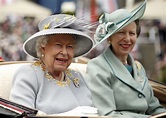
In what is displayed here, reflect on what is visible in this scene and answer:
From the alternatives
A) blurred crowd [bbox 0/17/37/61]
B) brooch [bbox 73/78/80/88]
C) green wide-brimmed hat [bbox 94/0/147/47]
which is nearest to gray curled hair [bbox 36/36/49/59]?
brooch [bbox 73/78/80/88]

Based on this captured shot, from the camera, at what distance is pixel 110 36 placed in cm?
546

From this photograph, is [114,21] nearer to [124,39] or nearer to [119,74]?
[124,39]

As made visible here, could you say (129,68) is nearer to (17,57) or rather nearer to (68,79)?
(68,79)

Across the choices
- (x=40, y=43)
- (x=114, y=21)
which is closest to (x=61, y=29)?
(x=40, y=43)

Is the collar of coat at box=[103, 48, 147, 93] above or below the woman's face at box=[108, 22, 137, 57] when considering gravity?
below

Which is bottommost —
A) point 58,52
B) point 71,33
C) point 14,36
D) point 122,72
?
point 14,36

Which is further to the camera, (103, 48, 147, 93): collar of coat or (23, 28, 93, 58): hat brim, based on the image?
(103, 48, 147, 93): collar of coat

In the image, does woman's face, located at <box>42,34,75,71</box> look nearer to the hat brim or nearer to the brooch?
the hat brim

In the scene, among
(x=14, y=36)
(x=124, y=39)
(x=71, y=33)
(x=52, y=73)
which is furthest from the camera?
(x=14, y=36)

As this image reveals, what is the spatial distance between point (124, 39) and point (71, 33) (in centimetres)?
46

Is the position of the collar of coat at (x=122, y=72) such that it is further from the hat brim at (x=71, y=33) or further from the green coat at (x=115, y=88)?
the hat brim at (x=71, y=33)

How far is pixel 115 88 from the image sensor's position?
5.31m

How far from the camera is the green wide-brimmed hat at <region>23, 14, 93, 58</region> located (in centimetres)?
517

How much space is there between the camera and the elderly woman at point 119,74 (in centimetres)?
523
